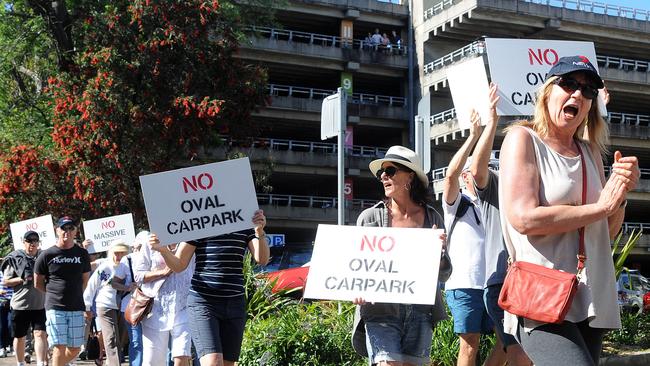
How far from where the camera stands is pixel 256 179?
28.1 meters

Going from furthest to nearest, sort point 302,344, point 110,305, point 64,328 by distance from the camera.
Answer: point 110,305 → point 64,328 → point 302,344

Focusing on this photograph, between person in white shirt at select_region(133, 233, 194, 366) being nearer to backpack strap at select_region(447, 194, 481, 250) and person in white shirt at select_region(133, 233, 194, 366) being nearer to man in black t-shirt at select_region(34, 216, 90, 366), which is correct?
man in black t-shirt at select_region(34, 216, 90, 366)

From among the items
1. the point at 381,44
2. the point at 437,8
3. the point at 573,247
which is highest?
the point at 437,8

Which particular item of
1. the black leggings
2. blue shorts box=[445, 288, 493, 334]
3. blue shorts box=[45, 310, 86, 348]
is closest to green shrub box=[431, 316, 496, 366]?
blue shorts box=[445, 288, 493, 334]

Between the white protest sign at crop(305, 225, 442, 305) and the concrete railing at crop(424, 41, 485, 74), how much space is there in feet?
116

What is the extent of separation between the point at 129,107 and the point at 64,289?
14031mm

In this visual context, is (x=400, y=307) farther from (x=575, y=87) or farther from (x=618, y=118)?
(x=618, y=118)

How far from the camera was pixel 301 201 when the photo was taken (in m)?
47.7

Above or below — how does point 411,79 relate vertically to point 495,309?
above

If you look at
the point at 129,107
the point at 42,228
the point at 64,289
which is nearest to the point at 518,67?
the point at 64,289

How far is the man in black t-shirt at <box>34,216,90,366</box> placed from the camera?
1025cm

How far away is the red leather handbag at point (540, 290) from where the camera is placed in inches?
134

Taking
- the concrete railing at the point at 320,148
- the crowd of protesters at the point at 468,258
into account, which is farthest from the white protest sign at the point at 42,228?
the concrete railing at the point at 320,148

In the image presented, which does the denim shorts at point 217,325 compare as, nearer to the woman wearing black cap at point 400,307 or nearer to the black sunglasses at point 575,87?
the woman wearing black cap at point 400,307
